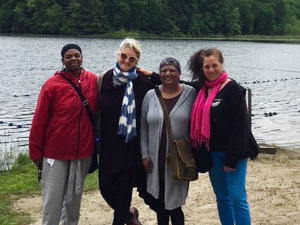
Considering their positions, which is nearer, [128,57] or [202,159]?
[202,159]

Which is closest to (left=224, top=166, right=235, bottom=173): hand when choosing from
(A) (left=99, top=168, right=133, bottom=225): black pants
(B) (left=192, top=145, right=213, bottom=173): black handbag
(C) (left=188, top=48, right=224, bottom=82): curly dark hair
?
(B) (left=192, top=145, right=213, bottom=173): black handbag

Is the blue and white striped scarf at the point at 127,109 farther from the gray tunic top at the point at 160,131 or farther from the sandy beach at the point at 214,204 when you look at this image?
the sandy beach at the point at 214,204

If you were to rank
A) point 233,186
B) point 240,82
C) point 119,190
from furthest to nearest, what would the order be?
A: point 240,82, point 119,190, point 233,186

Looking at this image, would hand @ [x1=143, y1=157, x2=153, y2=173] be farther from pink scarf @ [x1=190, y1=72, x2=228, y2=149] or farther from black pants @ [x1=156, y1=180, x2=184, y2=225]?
pink scarf @ [x1=190, y1=72, x2=228, y2=149]

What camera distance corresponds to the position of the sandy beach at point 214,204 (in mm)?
6588

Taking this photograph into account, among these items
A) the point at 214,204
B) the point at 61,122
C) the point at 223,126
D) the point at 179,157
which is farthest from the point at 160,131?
the point at 214,204

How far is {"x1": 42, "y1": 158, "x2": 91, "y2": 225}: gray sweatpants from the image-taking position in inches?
207

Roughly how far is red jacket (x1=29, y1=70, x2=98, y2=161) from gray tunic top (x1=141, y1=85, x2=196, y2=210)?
20.8 inches

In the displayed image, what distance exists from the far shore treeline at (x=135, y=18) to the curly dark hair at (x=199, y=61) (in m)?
93.8

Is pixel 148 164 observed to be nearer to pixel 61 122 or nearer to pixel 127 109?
pixel 127 109

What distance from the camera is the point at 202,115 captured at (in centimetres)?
491

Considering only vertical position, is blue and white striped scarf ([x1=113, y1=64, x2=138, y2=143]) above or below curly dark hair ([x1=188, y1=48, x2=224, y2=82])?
below

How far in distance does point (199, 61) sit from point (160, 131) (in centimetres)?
76

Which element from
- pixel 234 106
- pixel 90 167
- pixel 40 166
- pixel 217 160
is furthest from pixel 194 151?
pixel 40 166
